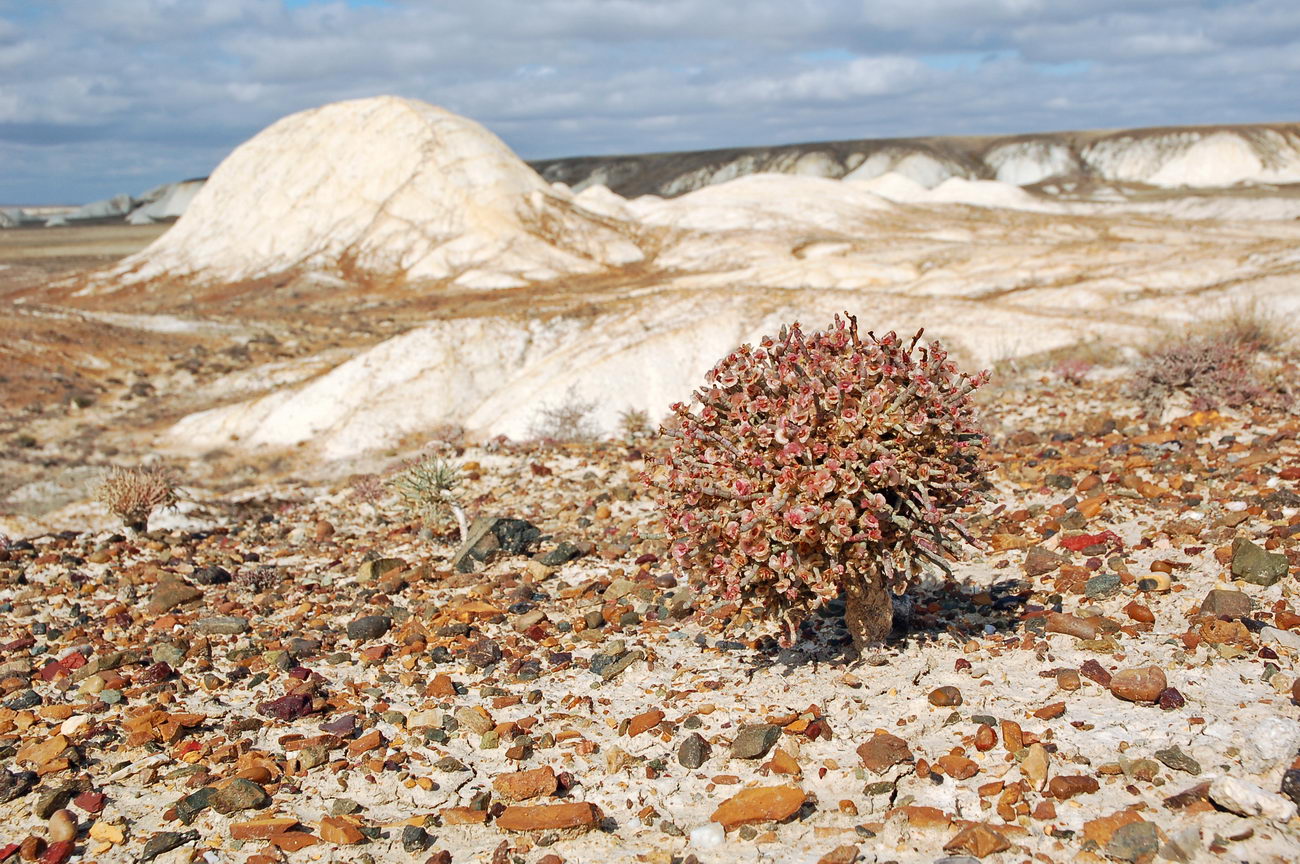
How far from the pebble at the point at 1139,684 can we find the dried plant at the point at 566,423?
952 cm

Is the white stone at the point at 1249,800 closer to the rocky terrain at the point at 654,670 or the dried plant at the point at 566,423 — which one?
the rocky terrain at the point at 654,670

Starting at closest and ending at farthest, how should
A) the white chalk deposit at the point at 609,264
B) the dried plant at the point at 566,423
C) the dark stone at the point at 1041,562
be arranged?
the dark stone at the point at 1041,562 → the dried plant at the point at 566,423 → the white chalk deposit at the point at 609,264

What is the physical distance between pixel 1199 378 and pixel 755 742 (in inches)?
295

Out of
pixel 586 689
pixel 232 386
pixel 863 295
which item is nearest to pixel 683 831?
pixel 586 689

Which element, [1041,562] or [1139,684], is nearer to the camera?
[1139,684]

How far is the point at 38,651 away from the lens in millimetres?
6457

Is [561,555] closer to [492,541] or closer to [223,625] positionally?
[492,541]

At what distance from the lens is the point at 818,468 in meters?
4.40

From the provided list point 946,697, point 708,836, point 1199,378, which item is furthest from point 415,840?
point 1199,378

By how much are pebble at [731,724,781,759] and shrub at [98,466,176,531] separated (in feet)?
23.9

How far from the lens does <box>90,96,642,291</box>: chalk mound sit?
46.9 m

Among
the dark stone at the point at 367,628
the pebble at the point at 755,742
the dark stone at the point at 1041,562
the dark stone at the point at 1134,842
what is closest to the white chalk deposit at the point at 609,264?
the dark stone at the point at 367,628

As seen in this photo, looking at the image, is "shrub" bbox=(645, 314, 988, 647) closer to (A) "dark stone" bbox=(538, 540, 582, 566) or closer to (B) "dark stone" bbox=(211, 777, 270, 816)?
(B) "dark stone" bbox=(211, 777, 270, 816)

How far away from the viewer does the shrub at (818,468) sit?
4.41 meters
